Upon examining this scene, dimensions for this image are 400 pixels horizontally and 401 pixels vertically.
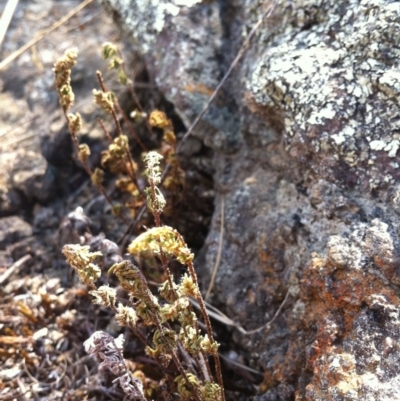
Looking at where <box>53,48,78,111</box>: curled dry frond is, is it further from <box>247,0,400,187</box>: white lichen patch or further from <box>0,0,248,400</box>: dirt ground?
<box>247,0,400,187</box>: white lichen patch

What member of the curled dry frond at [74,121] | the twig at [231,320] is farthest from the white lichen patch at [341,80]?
the curled dry frond at [74,121]

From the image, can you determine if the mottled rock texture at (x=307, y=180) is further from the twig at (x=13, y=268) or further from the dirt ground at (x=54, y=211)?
the twig at (x=13, y=268)

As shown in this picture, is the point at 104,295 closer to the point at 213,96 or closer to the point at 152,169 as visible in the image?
the point at 152,169

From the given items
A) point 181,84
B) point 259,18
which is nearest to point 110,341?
point 181,84

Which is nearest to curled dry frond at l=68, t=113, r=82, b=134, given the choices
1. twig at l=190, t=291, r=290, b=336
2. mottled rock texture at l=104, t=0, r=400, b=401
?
mottled rock texture at l=104, t=0, r=400, b=401

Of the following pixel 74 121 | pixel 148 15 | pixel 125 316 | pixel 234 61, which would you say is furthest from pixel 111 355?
pixel 148 15

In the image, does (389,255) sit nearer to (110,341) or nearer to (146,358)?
(110,341)
